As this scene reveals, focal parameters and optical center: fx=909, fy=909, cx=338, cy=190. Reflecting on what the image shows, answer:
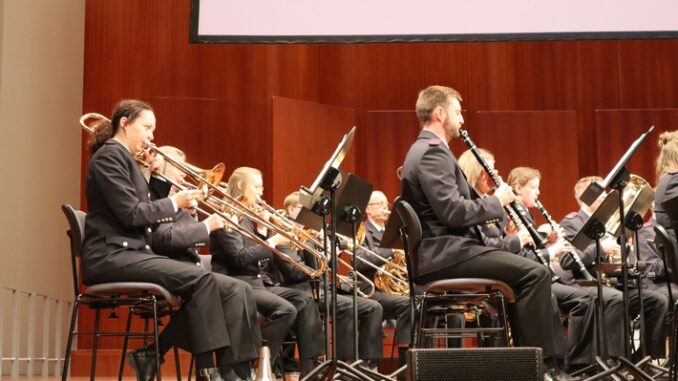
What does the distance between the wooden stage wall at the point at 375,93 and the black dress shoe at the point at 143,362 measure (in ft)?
13.8

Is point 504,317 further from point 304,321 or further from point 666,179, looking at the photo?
point 304,321

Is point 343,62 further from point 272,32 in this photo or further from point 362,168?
point 272,32

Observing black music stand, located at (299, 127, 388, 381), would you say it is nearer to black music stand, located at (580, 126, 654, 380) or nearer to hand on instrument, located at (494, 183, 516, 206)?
hand on instrument, located at (494, 183, 516, 206)

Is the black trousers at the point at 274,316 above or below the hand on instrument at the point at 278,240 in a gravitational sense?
below

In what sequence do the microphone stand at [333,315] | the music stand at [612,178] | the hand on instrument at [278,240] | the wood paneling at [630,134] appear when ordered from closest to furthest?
1. the microphone stand at [333,315]
2. the music stand at [612,178]
3. the hand on instrument at [278,240]
4. the wood paneling at [630,134]

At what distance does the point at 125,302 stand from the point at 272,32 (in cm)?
308

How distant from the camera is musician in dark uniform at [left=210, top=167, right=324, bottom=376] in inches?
233

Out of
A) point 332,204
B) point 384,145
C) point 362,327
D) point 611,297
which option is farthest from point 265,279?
point 384,145

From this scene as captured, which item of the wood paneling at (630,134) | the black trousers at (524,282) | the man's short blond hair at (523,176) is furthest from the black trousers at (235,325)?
the wood paneling at (630,134)

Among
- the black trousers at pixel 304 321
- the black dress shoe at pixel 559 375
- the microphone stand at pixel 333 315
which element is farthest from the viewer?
the black trousers at pixel 304 321

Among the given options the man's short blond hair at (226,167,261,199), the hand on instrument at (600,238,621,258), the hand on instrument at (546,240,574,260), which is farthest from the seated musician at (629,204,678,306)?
the man's short blond hair at (226,167,261,199)

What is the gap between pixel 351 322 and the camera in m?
6.74

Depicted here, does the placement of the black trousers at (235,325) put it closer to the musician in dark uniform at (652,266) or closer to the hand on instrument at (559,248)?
the hand on instrument at (559,248)

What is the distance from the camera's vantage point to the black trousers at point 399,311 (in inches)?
274
